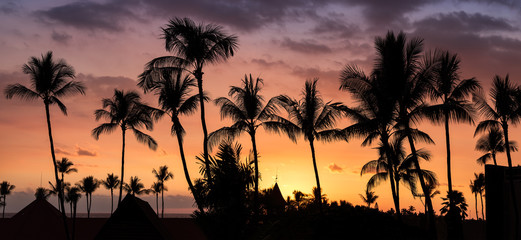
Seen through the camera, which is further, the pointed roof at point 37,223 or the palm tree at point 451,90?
the pointed roof at point 37,223

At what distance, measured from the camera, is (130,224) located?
91.6 feet

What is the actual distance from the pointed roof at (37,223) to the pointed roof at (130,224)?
23.6 metres

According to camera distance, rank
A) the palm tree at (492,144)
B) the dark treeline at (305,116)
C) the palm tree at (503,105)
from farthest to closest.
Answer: the palm tree at (492,144) < the palm tree at (503,105) < the dark treeline at (305,116)

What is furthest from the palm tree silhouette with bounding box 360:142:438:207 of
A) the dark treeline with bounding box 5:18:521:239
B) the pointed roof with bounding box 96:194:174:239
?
the pointed roof with bounding box 96:194:174:239

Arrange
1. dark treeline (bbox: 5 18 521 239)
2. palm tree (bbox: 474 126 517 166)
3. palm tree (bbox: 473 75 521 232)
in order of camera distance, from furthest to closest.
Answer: palm tree (bbox: 474 126 517 166)
palm tree (bbox: 473 75 521 232)
dark treeline (bbox: 5 18 521 239)

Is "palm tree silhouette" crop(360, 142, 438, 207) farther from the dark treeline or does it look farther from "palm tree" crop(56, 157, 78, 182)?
"palm tree" crop(56, 157, 78, 182)

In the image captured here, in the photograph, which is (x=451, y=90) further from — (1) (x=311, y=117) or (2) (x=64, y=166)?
(2) (x=64, y=166)

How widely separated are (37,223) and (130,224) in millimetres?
25439

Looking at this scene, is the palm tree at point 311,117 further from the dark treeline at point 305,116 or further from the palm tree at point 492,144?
the palm tree at point 492,144

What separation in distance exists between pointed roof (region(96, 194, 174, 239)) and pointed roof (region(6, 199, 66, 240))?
23572mm

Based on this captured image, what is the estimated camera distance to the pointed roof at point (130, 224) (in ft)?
90.9

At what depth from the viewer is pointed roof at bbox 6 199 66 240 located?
156 feet

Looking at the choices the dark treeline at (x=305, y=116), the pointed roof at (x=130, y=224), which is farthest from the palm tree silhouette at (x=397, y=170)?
the pointed roof at (x=130, y=224)

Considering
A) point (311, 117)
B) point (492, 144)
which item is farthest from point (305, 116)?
point (492, 144)
